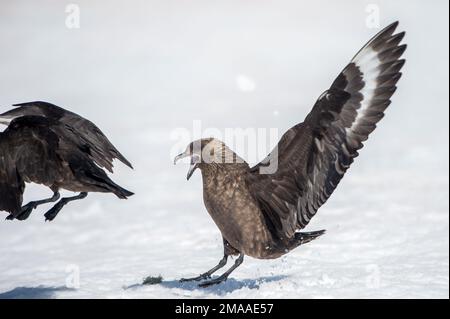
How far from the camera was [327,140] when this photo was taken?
673 cm

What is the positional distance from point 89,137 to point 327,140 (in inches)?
81.7

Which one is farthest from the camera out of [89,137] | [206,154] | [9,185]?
[89,137]

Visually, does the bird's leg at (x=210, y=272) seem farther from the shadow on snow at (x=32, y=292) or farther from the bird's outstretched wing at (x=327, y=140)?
the shadow on snow at (x=32, y=292)

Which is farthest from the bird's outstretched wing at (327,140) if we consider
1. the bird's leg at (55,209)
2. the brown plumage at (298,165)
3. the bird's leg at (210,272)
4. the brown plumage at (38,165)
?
the bird's leg at (55,209)

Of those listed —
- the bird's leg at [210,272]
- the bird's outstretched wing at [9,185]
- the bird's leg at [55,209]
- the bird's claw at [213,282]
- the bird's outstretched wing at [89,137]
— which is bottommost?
the bird's claw at [213,282]

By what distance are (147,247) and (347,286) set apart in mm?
2760

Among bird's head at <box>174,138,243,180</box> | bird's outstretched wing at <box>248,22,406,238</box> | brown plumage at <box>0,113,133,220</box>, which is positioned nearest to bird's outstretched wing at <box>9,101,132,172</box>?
brown plumage at <box>0,113,133,220</box>

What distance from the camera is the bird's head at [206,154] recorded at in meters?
6.67

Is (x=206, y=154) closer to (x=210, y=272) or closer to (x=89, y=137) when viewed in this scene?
(x=210, y=272)

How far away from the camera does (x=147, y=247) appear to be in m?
9.42

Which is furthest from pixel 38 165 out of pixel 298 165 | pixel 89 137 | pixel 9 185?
pixel 298 165

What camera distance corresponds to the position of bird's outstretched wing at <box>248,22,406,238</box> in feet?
21.9
